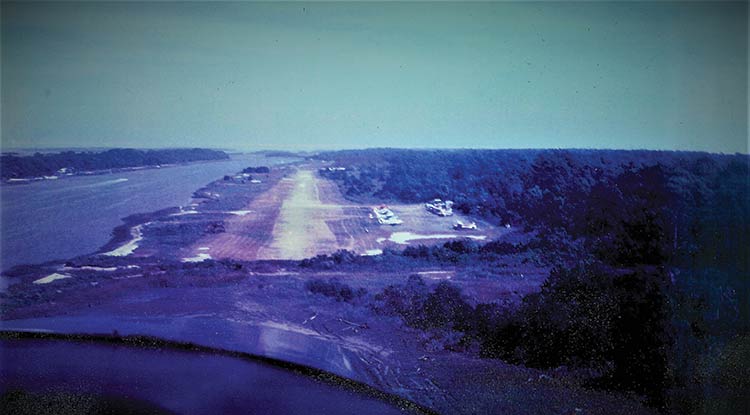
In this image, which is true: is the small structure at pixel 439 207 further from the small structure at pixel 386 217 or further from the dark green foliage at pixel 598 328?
the dark green foliage at pixel 598 328

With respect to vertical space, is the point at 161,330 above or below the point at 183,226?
below

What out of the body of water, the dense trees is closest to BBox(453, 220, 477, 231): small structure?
the dense trees

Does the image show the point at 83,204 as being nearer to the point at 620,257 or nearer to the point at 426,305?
the point at 426,305

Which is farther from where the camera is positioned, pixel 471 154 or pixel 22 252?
pixel 471 154

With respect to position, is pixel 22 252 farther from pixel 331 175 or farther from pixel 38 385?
pixel 331 175

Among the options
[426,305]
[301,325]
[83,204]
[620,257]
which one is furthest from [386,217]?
[83,204]

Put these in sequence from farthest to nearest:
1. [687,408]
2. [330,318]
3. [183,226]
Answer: [183,226], [330,318], [687,408]

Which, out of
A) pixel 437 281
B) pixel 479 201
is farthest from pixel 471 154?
pixel 437 281
